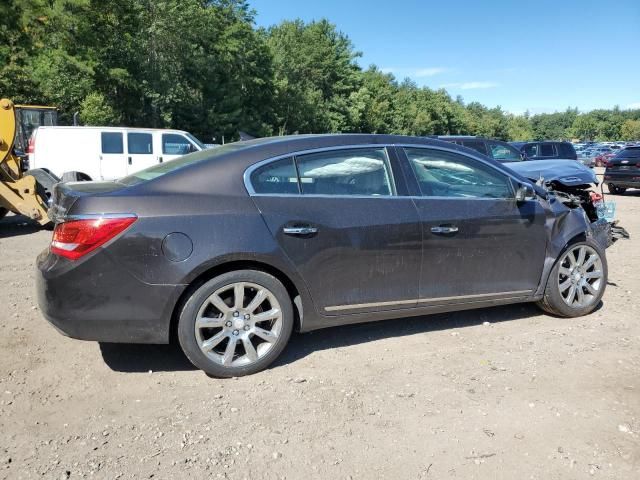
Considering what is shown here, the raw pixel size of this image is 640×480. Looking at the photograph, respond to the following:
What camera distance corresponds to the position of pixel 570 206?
4.93m

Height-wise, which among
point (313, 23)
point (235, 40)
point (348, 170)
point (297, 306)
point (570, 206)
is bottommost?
point (297, 306)

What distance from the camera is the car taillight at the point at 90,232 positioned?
10.6 feet

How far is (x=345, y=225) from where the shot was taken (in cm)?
374

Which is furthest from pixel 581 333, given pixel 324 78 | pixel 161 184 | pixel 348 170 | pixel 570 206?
pixel 324 78

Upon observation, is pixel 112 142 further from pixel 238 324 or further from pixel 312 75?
pixel 312 75

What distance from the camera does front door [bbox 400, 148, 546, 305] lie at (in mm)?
4043

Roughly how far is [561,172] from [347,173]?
624cm

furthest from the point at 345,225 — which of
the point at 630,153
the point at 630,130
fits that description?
the point at 630,130

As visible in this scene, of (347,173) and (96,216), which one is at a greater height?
(347,173)

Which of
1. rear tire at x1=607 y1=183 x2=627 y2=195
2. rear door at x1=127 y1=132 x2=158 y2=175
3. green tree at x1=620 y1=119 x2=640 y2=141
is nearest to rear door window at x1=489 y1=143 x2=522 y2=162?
rear tire at x1=607 y1=183 x2=627 y2=195

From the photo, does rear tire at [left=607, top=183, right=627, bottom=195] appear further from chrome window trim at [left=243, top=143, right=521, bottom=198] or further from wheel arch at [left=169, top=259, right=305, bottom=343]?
wheel arch at [left=169, top=259, right=305, bottom=343]

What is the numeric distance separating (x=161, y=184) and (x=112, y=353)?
1407mm

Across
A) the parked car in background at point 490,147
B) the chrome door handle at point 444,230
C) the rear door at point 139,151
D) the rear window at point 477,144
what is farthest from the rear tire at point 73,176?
the chrome door handle at point 444,230

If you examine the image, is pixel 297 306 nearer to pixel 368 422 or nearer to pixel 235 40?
pixel 368 422
